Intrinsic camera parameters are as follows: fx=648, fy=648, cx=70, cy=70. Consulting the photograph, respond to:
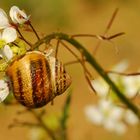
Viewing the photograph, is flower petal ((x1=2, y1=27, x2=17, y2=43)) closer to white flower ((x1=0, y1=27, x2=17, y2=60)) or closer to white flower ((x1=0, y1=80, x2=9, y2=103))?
white flower ((x1=0, y1=27, x2=17, y2=60))

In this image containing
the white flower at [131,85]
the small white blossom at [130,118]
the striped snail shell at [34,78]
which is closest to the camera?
the striped snail shell at [34,78]

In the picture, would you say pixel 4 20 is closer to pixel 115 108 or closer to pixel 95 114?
pixel 115 108

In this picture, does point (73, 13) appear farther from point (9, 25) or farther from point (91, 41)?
point (9, 25)

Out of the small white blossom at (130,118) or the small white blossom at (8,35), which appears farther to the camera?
the small white blossom at (130,118)

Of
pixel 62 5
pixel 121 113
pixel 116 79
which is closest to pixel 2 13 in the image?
pixel 116 79

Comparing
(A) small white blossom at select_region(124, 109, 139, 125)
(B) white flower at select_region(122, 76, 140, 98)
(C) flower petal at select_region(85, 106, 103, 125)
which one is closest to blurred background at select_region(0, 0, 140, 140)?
(C) flower petal at select_region(85, 106, 103, 125)

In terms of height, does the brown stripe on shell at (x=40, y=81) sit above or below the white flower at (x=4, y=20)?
below

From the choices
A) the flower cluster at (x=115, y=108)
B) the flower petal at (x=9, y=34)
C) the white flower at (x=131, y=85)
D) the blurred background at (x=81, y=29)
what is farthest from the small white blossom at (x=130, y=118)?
the blurred background at (x=81, y=29)

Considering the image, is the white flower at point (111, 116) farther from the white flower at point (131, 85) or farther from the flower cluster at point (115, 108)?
the white flower at point (131, 85)
